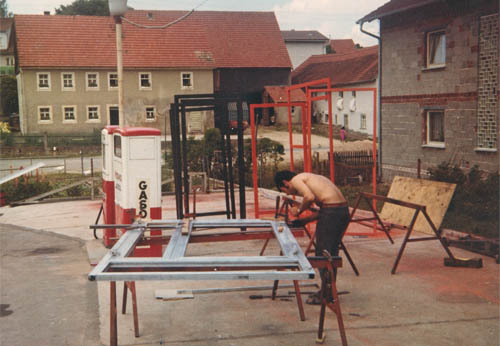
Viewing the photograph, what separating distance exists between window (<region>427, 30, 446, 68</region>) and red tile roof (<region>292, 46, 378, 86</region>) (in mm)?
22308

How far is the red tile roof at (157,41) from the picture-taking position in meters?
45.5

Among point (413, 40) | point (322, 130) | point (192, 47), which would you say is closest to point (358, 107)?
point (322, 130)

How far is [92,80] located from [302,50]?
3909 cm

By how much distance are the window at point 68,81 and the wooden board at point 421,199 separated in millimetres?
37136

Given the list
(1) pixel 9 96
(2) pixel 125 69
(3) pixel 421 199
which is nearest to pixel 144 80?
(2) pixel 125 69

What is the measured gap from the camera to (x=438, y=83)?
1975 centimetres

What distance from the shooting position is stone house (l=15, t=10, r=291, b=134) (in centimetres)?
4525

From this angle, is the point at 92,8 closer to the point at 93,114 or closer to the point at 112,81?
the point at 112,81

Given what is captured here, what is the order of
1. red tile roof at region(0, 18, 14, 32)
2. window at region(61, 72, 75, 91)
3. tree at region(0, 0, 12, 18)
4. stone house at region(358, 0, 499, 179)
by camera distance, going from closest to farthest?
stone house at region(358, 0, 499, 179) < window at region(61, 72, 75, 91) < tree at region(0, 0, 12, 18) < red tile roof at region(0, 18, 14, 32)

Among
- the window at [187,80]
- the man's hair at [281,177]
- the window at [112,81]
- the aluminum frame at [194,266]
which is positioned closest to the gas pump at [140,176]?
the man's hair at [281,177]

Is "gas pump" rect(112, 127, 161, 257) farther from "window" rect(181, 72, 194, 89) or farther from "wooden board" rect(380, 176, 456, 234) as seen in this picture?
"window" rect(181, 72, 194, 89)

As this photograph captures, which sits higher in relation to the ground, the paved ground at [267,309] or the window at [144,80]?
the window at [144,80]

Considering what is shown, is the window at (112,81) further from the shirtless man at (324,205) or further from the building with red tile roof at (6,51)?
the shirtless man at (324,205)

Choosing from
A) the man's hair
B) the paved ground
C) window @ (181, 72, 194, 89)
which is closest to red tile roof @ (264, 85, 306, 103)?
window @ (181, 72, 194, 89)
